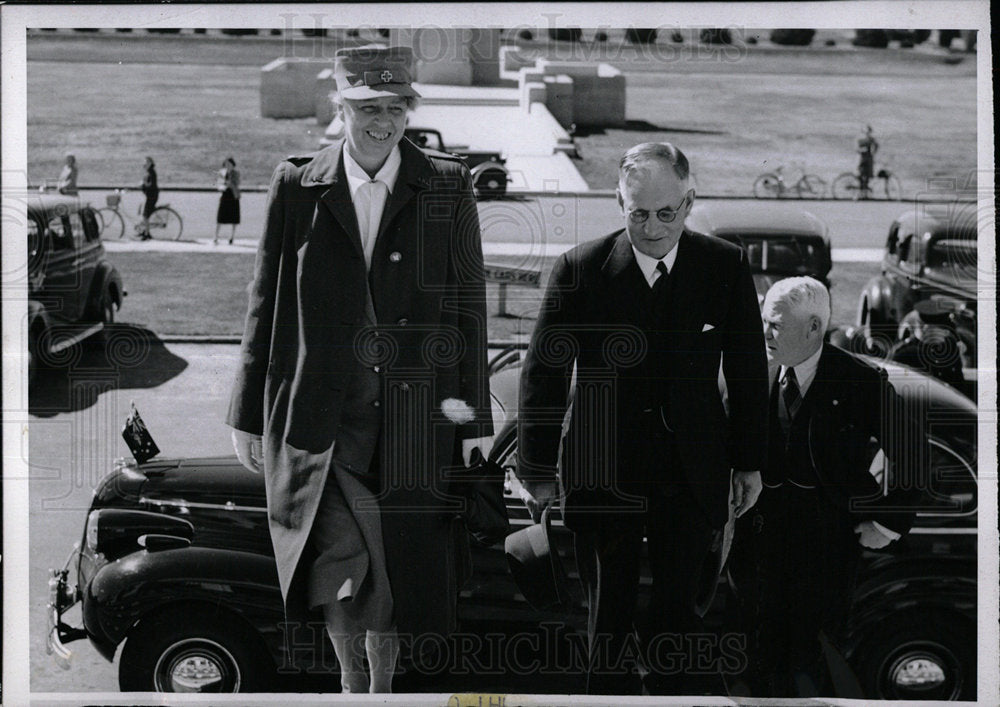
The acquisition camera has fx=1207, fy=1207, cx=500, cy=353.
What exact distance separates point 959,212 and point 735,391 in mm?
1145

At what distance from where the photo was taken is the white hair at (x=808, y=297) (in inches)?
182

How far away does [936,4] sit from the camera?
4594mm

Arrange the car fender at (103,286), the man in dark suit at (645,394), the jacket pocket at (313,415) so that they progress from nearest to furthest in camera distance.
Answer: the jacket pocket at (313,415) → the man in dark suit at (645,394) → the car fender at (103,286)

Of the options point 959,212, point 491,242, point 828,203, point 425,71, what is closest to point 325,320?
point 491,242

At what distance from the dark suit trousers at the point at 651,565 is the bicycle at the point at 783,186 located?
3.97 ft

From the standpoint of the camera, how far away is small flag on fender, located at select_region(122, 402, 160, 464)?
4.66 meters

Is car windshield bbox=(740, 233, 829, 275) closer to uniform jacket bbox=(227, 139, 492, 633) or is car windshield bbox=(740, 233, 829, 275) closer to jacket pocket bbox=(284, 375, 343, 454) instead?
uniform jacket bbox=(227, 139, 492, 633)

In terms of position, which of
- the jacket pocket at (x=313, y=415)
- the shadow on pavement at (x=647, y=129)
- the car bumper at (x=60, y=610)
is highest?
the shadow on pavement at (x=647, y=129)

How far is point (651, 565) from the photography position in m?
4.53

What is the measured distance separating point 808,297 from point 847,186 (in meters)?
0.46

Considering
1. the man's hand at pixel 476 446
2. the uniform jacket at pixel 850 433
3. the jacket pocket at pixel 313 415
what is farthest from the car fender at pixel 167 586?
the uniform jacket at pixel 850 433

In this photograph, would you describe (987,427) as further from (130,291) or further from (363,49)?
(130,291)

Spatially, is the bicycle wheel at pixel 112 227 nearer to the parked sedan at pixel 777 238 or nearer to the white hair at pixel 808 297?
the parked sedan at pixel 777 238

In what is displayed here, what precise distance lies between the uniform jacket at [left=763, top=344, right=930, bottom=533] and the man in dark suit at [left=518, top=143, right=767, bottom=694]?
0.22 m
